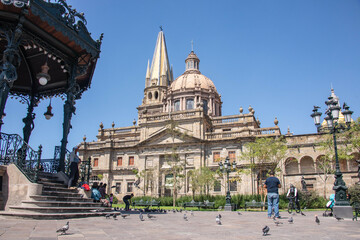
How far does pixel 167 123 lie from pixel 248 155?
497 inches

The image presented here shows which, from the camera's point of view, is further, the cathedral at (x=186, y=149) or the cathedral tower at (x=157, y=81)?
the cathedral tower at (x=157, y=81)

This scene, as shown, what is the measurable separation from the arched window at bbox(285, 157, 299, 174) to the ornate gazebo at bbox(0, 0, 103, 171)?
90.5 ft

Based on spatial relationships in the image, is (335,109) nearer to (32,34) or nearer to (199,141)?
(32,34)

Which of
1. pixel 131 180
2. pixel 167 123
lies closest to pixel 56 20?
pixel 167 123

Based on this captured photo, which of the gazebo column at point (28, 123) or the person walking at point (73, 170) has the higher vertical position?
the gazebo column at point (28, 123)

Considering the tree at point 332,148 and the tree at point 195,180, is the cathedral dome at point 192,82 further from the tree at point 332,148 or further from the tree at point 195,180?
the tree at point 332,148

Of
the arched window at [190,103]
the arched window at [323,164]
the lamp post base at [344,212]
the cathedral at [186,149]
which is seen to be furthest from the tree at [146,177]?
the lamp post base at [344,212]

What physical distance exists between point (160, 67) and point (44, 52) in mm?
47675

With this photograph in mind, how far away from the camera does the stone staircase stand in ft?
30.0

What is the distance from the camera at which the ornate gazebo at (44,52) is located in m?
10.6

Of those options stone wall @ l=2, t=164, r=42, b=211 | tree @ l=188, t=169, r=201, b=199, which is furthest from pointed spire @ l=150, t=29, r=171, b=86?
stone wall @ l=2, t=164, r=42, b=211

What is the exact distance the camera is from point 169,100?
52.1 meters

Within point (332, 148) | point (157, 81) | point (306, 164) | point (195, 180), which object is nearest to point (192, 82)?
point (157, 81)

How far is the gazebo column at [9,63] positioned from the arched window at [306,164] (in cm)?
3274
